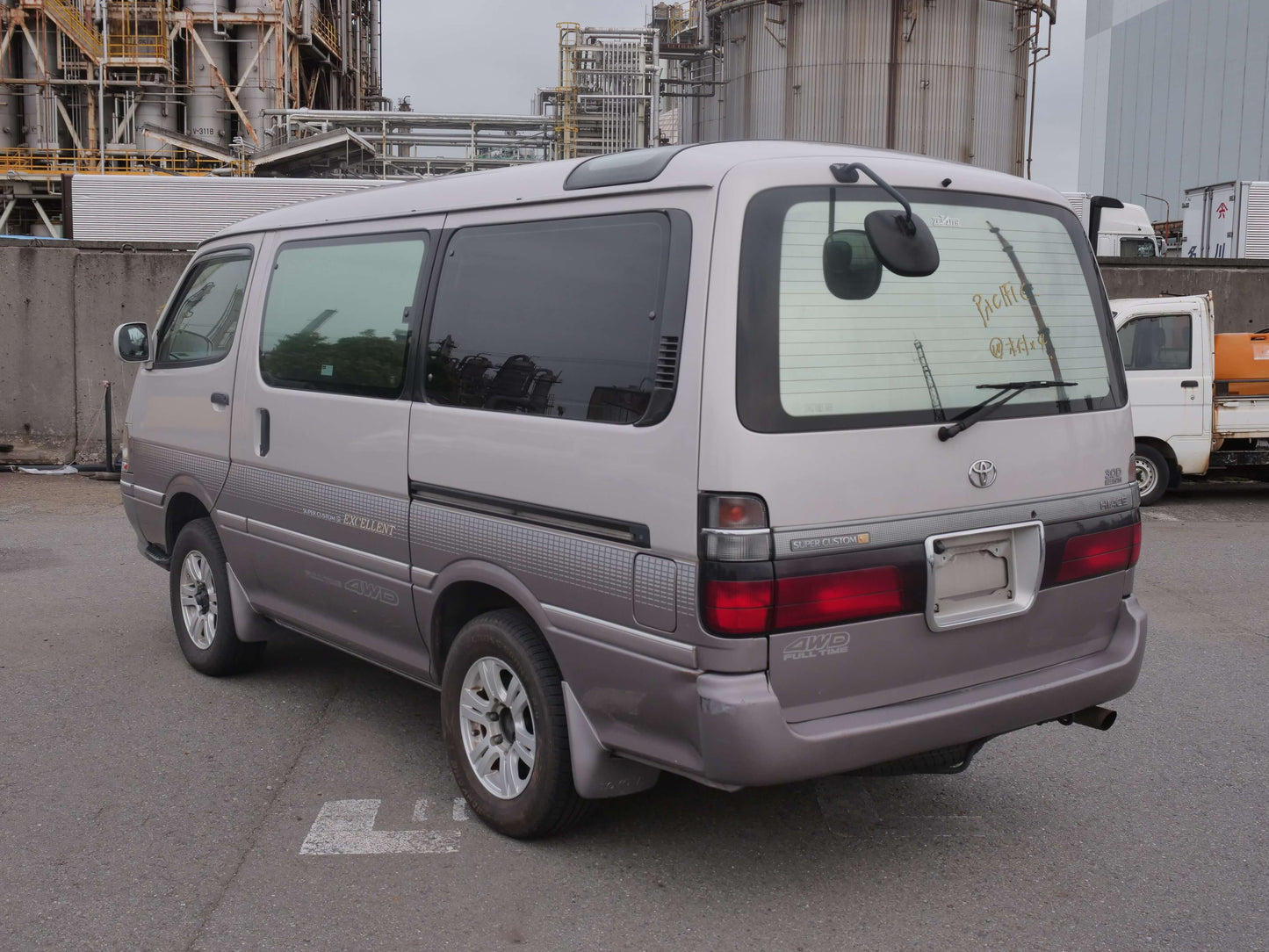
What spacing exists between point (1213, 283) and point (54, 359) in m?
13.2

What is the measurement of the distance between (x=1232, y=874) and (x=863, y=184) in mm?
2384

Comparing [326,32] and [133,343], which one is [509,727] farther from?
[326,32]

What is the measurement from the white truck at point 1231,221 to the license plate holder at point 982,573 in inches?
917

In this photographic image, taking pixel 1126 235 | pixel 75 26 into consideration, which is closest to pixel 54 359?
pixel 1126 235

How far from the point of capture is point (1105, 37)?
61531mm

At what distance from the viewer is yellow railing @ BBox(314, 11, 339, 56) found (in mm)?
45562

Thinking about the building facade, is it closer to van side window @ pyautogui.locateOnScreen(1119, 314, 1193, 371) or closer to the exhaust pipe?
van side window @ pyautogui.locateOnScreen(1119, 314, 1193, 371)

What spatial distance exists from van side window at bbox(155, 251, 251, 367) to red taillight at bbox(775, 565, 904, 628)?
334cm

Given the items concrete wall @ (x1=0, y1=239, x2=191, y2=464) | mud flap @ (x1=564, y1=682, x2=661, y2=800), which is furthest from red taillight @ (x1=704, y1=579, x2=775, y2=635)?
concrete wall @ (x1=0, y1=239, x2=191, y2=464)

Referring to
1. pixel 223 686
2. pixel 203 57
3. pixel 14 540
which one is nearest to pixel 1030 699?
pixel 223 686

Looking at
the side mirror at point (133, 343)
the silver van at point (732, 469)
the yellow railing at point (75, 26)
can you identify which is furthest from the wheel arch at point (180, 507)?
the yellow railing at point (75, 26)

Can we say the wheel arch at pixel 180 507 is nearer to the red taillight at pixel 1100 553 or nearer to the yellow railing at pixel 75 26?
the red taillight at pixel 1100 553

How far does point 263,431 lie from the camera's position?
17.0ft

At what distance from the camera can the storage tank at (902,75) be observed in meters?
29.2
